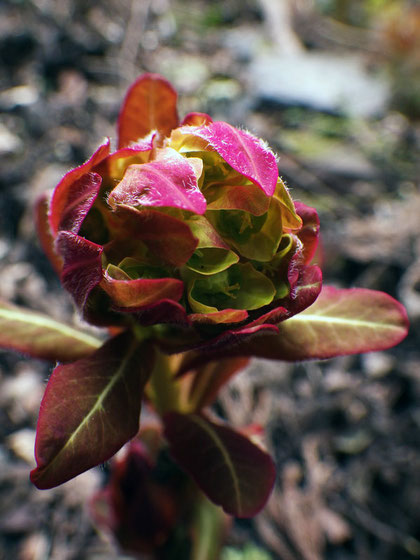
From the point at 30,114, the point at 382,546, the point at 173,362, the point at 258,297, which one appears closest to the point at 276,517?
the point at 382,546

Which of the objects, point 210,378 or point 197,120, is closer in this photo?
point 197,120

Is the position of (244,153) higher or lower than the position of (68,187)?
higher

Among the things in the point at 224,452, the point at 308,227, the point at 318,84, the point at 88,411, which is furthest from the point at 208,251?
the point at 318,84

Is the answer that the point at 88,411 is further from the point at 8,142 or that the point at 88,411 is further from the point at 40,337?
the point at 8,142

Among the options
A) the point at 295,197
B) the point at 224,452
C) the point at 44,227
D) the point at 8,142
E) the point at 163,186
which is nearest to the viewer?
the point at 163,186

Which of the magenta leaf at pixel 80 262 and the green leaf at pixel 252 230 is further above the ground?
the green leaf at pixel 252 230

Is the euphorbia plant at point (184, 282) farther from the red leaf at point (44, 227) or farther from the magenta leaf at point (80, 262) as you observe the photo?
the red leaf at point (44, 227)

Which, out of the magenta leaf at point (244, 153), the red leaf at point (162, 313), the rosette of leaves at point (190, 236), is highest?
the magenta leaf at point (244, 153)

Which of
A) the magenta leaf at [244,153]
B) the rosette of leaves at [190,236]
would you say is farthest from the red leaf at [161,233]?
the magenta leaf at [244,153]
